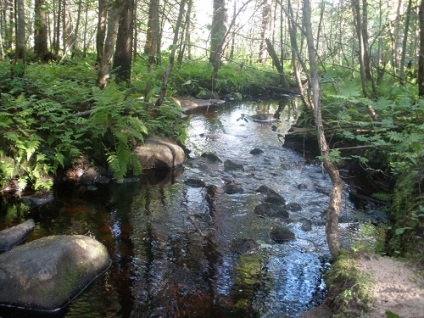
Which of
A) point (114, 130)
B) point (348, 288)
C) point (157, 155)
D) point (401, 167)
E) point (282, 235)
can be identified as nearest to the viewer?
point (348, 288)

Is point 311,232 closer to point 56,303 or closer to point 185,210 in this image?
point 185,210

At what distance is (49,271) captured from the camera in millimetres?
4418

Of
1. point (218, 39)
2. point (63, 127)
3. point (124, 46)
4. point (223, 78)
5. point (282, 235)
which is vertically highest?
point (218, 39)

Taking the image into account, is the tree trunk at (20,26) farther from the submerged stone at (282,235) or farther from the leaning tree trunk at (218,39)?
the submerged stone at (282,235)

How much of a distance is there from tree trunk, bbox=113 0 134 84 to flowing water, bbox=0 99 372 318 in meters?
4.29

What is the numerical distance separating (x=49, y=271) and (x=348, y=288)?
10.5 feet

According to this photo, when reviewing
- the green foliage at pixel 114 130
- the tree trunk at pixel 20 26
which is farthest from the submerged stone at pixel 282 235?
the tree trunk at pixel 20 26

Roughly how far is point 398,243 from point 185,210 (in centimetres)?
352

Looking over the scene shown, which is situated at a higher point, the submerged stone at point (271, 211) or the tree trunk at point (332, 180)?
the tree trunk at point (332, 180)

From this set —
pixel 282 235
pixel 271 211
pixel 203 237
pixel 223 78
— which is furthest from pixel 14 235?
pixel 223 78

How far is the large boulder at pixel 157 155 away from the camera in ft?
30.1

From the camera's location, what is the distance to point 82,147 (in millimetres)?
8391

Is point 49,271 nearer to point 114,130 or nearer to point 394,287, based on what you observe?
point 394,287

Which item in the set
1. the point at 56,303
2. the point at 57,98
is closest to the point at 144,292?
the point at 56,303
